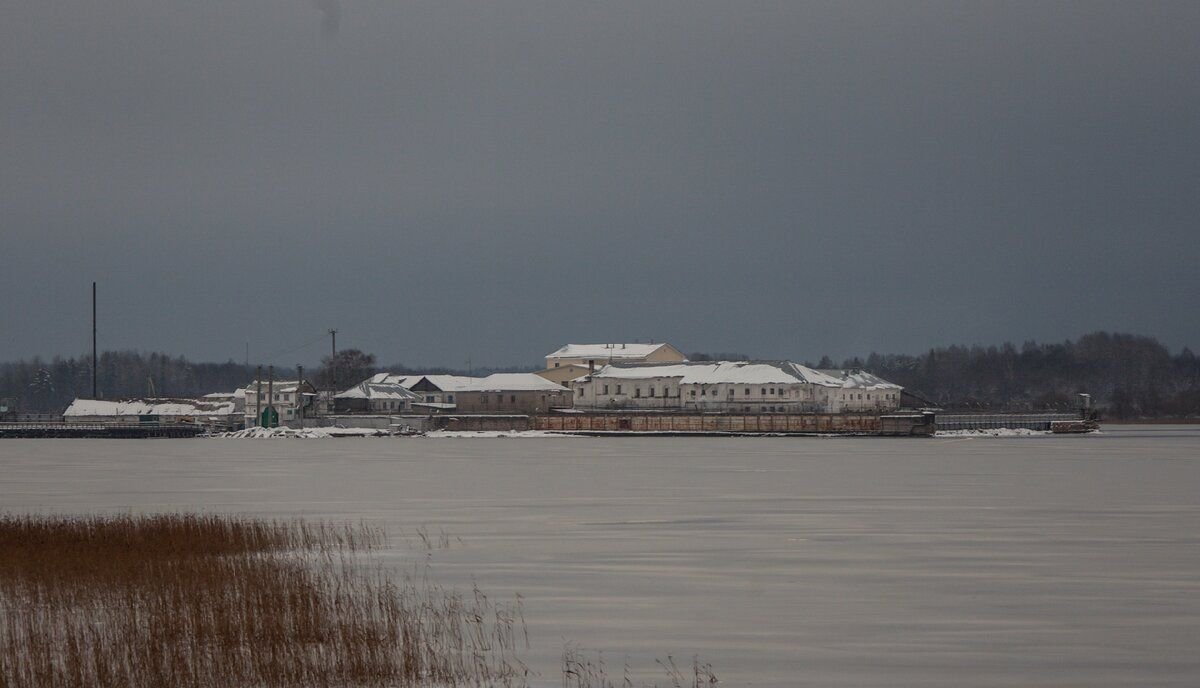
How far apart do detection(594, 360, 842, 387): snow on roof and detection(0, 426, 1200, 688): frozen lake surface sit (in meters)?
89.1

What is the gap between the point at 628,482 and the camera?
2142 inches

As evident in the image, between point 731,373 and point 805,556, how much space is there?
419ft

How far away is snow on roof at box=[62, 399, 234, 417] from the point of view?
15612 cm

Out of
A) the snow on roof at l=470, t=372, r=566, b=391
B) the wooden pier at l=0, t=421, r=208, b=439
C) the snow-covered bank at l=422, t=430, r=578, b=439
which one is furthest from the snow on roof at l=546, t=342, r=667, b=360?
the wooden pier at l=0, t=421, r=208, b=439

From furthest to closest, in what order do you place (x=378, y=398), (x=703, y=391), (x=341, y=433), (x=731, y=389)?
(x=378, y=398)
(x=703, y=391)
(x=731, y=389)
(x=341, y=433)

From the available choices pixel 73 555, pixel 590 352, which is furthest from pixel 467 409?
pixel 73 555

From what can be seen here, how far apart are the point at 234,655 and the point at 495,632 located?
11.9ft

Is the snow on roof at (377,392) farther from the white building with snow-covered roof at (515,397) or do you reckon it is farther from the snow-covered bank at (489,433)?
the snow-covered bank at (489,433)

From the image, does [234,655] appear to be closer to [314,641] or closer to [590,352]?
[314,641]

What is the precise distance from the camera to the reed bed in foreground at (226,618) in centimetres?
1628

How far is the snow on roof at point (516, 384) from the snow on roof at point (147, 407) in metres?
27.7

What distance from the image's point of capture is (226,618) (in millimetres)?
19484

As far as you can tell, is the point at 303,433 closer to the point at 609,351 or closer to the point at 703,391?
the point at 703,391

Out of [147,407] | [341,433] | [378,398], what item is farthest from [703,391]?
[147,407]
